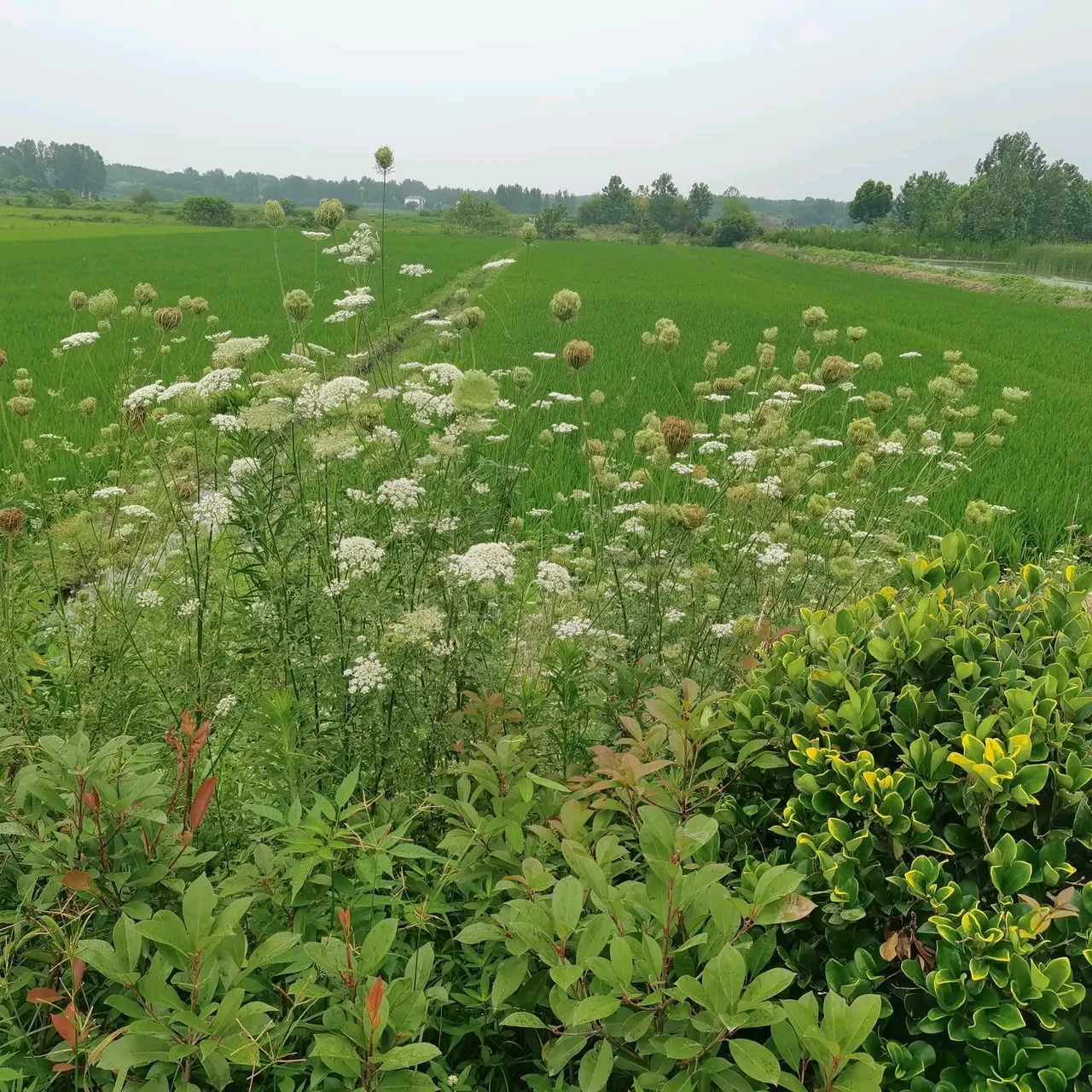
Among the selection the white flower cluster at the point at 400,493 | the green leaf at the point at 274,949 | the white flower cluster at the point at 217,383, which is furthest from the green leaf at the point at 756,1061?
the white flower cluster at the point at 217,383

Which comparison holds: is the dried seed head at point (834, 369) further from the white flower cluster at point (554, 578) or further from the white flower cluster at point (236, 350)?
the white flower cluster at point (236, 350)

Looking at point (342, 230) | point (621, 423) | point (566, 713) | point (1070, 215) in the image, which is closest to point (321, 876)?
point (566, 713)

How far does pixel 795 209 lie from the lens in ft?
475

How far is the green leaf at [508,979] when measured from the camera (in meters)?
1.19

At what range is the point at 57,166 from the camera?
10788 centimetres

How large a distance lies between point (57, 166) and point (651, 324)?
425ft

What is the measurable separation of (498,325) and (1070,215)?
2899 inches

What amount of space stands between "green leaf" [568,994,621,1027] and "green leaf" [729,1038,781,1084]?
0.17 m

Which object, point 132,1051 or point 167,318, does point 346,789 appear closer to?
point 132,1051

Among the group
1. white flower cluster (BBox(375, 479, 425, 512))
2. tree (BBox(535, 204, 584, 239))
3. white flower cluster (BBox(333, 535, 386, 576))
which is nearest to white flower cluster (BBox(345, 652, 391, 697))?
white flower cluster (BBox(333, 535, 386, 576))

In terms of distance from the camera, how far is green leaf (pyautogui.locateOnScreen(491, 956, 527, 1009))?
3.90ft

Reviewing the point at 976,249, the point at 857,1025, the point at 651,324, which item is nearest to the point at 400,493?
the point at 857,1025

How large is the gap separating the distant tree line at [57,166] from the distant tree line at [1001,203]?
10502 centimetres

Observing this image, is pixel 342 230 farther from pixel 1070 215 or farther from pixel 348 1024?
pixel 1070 215
